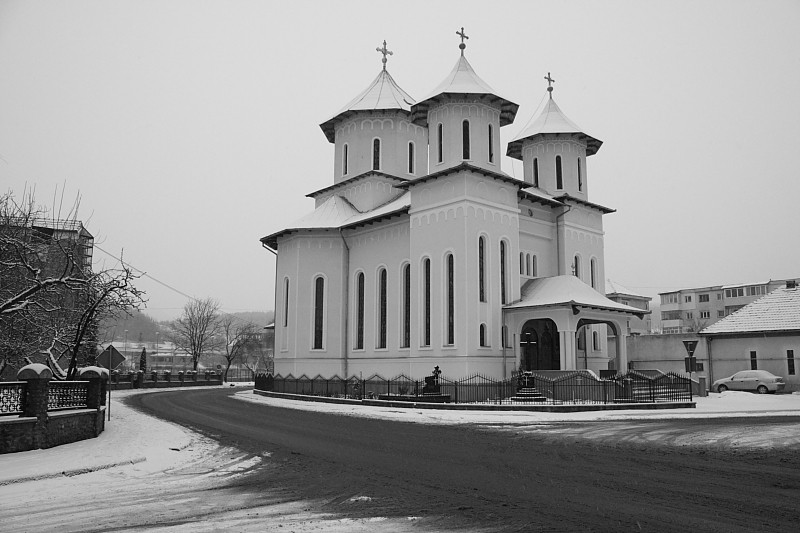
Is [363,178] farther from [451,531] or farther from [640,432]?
[451,531]

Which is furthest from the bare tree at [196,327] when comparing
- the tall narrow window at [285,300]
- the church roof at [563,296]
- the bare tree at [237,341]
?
the church roof at [563,296]

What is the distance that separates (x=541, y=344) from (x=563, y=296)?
435 cm

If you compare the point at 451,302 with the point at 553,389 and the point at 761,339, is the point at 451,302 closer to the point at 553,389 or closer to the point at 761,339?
the point at 553,389

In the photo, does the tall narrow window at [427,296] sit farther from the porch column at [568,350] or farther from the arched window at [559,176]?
the arched window at [559,176]

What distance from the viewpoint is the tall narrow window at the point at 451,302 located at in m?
28.5

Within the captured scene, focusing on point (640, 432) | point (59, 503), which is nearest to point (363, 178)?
point (640, 432)

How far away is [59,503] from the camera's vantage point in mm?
8227

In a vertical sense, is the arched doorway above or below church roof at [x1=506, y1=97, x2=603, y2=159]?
below

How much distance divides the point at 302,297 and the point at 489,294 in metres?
11.9

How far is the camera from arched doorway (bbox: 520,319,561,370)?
103 ft

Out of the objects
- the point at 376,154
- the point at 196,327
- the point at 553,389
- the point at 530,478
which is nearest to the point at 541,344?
the point at 553,389

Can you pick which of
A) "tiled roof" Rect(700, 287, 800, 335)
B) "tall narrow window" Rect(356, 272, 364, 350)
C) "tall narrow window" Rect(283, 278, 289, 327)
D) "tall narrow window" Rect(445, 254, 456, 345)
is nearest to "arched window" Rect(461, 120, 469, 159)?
"tall narrow window" Rect(445, 254, 456, 345)

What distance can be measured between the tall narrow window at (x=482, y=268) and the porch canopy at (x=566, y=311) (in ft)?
3.92

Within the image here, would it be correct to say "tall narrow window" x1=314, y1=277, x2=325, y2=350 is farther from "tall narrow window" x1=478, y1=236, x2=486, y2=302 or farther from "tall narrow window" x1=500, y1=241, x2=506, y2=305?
"tall narrow window" x1=500, y1=241, x2=506, y2=305
